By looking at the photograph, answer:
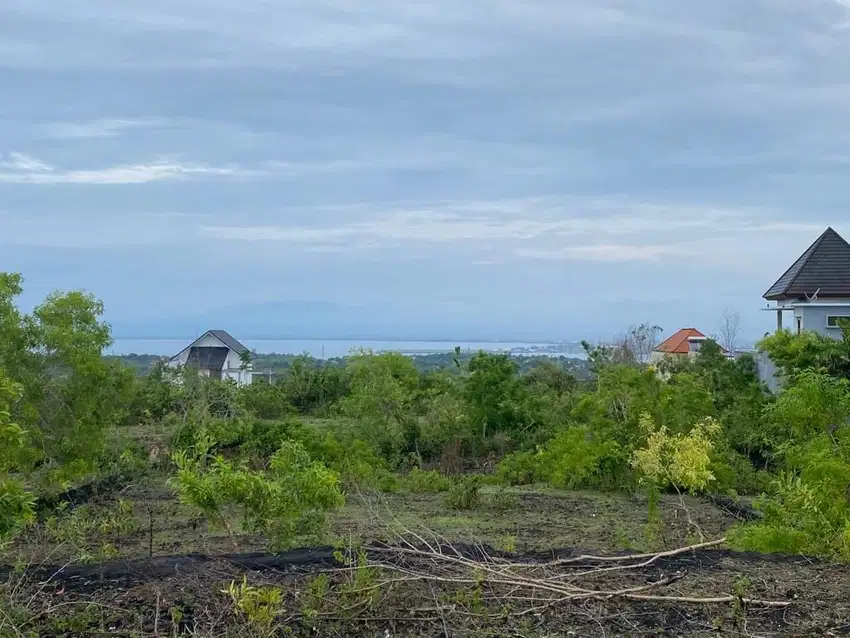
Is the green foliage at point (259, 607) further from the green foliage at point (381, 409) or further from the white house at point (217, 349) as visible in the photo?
the white house at point (217, 349)

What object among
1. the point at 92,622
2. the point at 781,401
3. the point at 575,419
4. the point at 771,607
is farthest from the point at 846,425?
the point at 575,419

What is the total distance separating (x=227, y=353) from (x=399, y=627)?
2763 cm

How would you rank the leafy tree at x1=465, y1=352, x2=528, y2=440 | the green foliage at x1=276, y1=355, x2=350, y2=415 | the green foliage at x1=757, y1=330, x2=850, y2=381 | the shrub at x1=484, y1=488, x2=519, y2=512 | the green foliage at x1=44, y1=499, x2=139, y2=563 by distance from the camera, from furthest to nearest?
1. the green foliage at x1=276, y1=355, x2=350, y2=415
2. the leafy tree at x1=465, y1=352, x2=528, y2=440
3. the green foliage at x1=757, y1=330, x2=850, y2=381
4. the shrub at x1=484, y1=488, x2=519, y2=512
5. the green foliage at x1=44, y1=499, x2=139, y2=563

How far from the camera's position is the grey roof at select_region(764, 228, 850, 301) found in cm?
1988

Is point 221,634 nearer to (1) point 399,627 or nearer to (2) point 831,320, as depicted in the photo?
(1) point 399,627

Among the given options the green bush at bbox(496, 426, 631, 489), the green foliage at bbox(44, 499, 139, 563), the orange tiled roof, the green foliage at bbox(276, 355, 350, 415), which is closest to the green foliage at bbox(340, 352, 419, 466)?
the green bush at bbox(496, 426, 631, 489)

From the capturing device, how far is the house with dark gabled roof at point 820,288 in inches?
775

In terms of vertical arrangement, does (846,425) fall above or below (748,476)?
above

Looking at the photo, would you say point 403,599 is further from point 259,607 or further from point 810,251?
Answer: point 810,251

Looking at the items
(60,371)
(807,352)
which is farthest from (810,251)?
(60,371)

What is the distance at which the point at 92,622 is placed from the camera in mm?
4805

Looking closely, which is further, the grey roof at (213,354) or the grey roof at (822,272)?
the grey roof at (213,354)

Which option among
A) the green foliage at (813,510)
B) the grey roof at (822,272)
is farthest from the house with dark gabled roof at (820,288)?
the green foliage at (813,510)

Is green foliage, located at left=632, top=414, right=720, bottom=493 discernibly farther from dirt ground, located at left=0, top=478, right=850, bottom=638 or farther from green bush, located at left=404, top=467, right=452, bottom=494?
green bush, located at left=404, top=467, right=452, bottom=494
